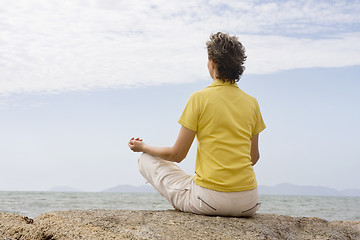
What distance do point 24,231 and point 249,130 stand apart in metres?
1.90

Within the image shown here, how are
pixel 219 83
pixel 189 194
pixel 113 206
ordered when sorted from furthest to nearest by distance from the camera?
pixel 113 206
pixel 189 194
pixel 219 83

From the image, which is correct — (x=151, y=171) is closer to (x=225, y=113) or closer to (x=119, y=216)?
(x=119, y=216)

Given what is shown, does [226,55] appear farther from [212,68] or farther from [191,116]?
[191,116]

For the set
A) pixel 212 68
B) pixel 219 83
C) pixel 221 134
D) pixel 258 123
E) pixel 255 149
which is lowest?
pixel 255 149

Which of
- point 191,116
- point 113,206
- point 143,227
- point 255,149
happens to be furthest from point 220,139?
point 113,206

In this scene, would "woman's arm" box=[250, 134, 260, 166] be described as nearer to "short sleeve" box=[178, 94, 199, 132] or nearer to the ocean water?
"short sleeve" box=[178, 94, 199, 132]

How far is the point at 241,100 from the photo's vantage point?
325 cm

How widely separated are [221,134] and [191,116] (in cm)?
28

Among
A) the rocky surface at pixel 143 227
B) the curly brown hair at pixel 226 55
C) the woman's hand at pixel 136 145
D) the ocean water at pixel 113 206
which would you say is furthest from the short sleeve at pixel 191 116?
the ocean water at pixel 113 206

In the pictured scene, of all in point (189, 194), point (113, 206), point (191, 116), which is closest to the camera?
point (191, 116)

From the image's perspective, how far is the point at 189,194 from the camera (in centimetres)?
338

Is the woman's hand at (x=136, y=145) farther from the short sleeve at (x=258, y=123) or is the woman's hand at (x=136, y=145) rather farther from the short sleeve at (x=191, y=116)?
the short sleeve at (x=258, y=123)

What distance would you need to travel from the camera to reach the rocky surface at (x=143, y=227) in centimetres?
280

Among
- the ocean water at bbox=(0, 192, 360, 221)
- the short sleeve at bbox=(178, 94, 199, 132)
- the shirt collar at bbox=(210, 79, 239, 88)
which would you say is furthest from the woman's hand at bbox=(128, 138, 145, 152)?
the ocean water at bbox=(0, 192, 360, 221)
